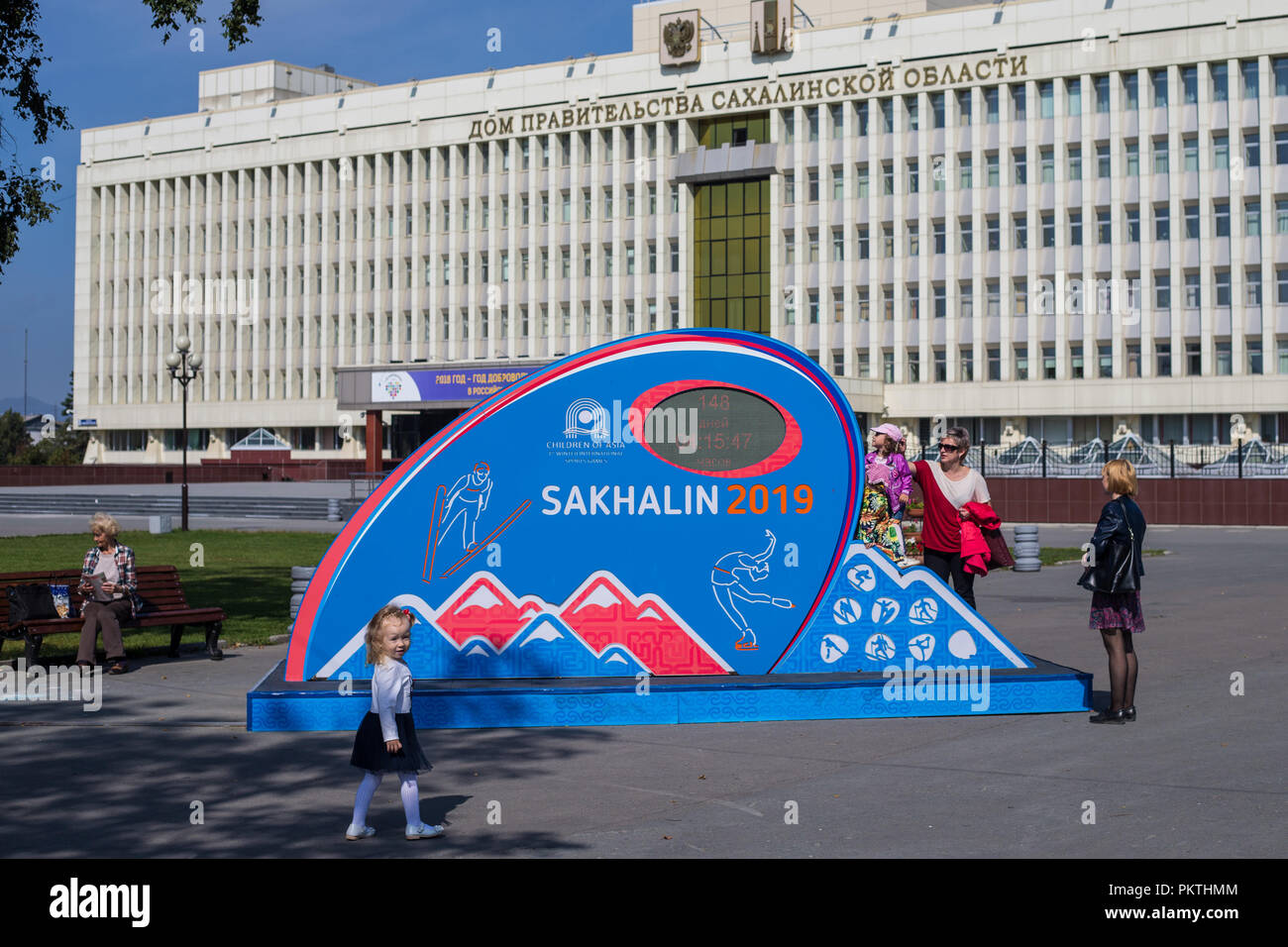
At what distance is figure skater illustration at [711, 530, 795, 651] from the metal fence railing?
28.5m

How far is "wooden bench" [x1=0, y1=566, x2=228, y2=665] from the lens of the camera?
1273 centimetres

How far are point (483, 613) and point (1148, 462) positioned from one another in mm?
34568

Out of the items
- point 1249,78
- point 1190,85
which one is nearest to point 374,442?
point 1190,85

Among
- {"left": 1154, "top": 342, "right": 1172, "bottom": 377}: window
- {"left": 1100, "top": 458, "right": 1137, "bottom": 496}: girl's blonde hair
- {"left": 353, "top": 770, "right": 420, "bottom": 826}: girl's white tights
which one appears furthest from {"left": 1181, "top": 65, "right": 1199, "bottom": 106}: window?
{"left": 353, "top": 770, "right": 420, "bottom": 826}: girl's white tights

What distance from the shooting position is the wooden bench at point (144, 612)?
12.7 m

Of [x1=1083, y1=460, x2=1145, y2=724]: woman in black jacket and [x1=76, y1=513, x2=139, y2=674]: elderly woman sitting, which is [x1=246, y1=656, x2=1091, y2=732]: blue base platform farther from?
[x1=76, y1=513, x2=139, y2=674]: elderly woman sitting

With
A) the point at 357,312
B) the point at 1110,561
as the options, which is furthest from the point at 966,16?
the point at 1110,561

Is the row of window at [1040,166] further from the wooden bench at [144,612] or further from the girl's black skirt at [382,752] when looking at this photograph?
the girl's black skirt at [382,752]

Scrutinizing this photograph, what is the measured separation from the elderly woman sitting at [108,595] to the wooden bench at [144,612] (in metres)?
0.16

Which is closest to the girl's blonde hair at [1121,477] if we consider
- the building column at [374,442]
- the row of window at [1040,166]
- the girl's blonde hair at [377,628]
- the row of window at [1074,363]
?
the girl's blonde hair at [377,628]

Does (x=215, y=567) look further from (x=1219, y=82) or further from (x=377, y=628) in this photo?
(x=1219, y=82)

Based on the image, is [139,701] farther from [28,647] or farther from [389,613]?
[389,613]
